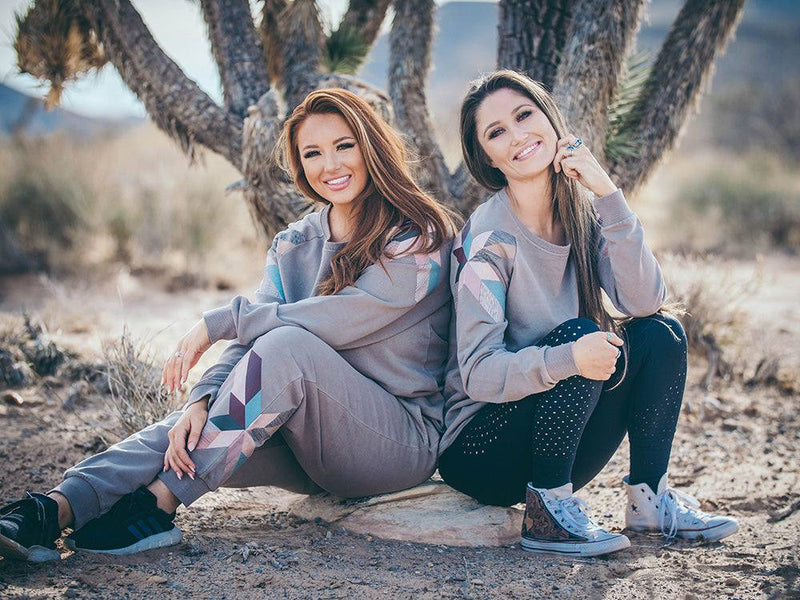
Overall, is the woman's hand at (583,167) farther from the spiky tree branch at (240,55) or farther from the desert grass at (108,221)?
the desert grass at (108,221)

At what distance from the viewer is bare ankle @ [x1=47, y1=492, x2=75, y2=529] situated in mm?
2305

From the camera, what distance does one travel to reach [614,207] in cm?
254

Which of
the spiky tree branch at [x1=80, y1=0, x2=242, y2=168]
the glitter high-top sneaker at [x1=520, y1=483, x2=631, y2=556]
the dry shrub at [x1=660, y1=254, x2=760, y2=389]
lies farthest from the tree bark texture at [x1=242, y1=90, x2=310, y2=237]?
the dry shrub at [x1=660, y1=254, x2=760, y2=389]

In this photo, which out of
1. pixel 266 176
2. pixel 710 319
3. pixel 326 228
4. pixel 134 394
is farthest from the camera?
pixel 710 319

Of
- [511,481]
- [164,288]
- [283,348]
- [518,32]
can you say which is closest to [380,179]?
[283,348]

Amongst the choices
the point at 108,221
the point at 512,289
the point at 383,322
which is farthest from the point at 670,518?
the point at 108,221

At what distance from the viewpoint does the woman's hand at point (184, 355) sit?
2.57 m

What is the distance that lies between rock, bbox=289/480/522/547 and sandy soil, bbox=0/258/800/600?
48 millimetres

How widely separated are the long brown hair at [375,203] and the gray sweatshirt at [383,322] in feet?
0.13

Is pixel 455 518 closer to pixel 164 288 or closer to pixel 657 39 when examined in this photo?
pixel 164 288

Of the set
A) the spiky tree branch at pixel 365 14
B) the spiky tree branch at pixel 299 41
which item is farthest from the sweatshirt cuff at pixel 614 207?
the spiky tree branch at pixel 365 14

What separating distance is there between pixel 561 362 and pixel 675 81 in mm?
2252

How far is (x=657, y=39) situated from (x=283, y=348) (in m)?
58.5

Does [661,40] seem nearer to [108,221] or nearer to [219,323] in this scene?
[108,221]
